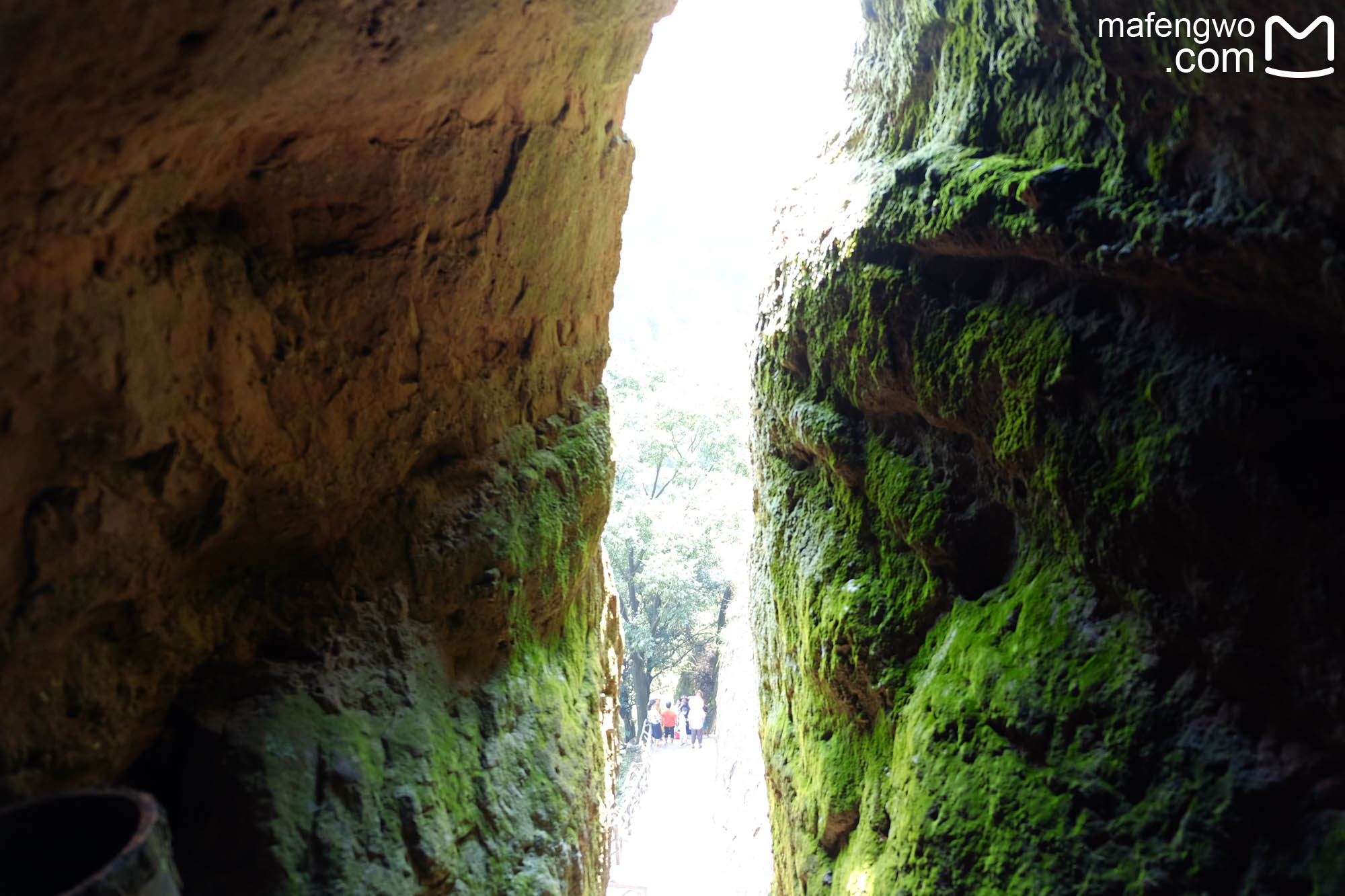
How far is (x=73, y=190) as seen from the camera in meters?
1.87

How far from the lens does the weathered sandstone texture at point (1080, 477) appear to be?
2232 millimetres

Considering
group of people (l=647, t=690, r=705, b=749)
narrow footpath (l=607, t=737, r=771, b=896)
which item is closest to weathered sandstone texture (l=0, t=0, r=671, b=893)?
narrow footpath (l=607, t=737, r=771, b=896)

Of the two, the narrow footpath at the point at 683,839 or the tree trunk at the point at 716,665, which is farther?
the tree trunk at the point at 716,665

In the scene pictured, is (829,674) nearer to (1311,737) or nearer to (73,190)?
(1311,737)

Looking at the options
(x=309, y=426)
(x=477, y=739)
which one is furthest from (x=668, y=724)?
(x=309, y=426)

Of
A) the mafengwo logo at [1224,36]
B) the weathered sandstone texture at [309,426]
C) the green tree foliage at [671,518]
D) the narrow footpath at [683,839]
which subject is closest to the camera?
the mafengwo logo at [1224,36]

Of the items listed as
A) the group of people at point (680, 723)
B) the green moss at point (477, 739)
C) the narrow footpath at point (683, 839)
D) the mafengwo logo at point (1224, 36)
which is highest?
the mafengwo logo at point (1224, 36)

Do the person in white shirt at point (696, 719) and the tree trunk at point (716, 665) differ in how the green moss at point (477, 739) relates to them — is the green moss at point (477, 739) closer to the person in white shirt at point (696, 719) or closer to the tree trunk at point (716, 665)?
the tree trunk at point (716, 665)

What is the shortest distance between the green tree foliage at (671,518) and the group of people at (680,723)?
0.34m

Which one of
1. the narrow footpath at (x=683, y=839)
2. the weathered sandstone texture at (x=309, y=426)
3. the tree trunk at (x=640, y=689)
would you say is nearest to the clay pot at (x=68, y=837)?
the weathered sandstone texture at (x=309, y=426)

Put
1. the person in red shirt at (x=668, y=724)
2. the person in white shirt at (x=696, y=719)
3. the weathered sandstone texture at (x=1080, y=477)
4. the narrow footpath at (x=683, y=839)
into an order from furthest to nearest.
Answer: the person in white shirt at (x=696, y=719)
the person in red shirt at (x=668, y=724)
the narrow footpath at (x=683, y=839)
the weathered sandstone texture at (x=1080, y=477)

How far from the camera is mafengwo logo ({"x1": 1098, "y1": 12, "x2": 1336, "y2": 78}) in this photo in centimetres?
186

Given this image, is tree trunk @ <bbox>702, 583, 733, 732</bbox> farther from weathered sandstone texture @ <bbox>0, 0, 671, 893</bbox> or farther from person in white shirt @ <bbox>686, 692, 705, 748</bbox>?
weathered sandstone texture @ <bbox>0, 0, 671, 893</bbox>

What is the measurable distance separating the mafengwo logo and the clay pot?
3.05m
